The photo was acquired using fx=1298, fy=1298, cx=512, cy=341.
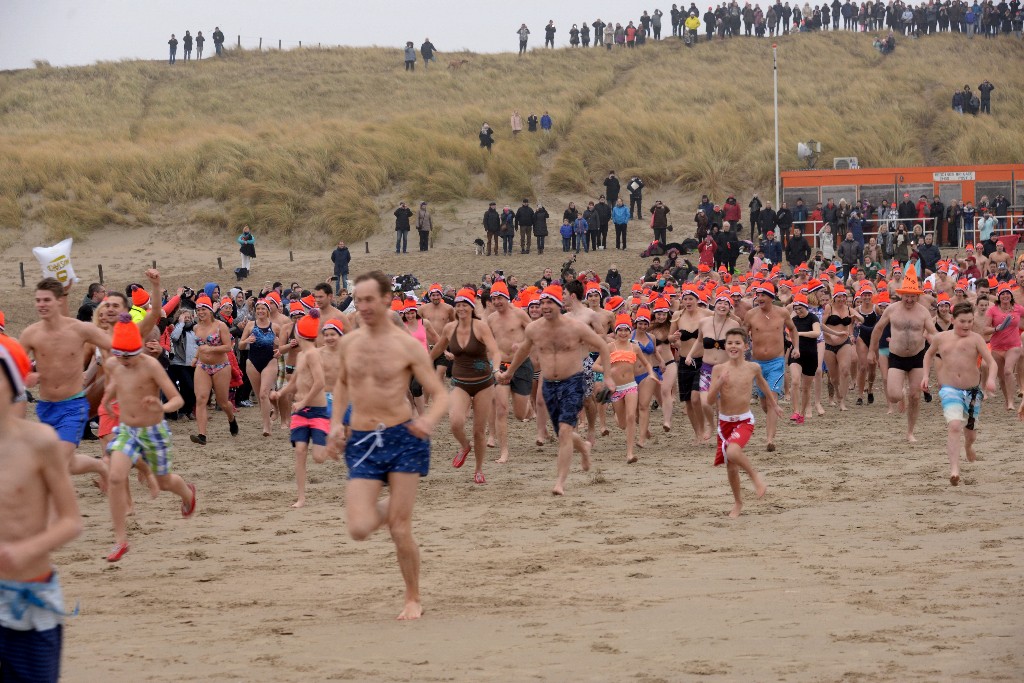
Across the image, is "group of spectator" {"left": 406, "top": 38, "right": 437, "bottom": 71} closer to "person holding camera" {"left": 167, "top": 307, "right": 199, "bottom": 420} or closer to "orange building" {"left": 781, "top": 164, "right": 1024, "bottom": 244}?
"orange building" {"left": 781, "top": 164, "right": 1024, "bottom": 244}

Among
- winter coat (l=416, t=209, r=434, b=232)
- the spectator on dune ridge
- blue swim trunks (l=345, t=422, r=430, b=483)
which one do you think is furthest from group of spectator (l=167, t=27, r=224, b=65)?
blue swim trunks (l=345, t=422, r=430, b=483)

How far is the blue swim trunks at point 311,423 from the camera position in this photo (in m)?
10.6

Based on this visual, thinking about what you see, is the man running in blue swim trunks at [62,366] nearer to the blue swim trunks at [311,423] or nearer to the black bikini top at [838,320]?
the blue swim trunks at [311,423]

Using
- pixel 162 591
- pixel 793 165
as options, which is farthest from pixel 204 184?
pixel 162 591

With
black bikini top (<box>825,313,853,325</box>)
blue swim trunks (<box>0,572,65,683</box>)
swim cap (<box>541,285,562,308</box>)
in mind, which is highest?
swim cap (<box>541,285,562,308</box>)

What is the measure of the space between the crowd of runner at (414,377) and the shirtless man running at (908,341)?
23mm

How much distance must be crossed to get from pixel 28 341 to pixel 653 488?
5287 mm

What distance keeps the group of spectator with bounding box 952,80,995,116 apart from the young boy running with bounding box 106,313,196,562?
4094cm

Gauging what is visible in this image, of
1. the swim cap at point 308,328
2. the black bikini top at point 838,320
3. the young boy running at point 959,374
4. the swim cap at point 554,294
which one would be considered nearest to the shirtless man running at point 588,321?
the swim cap at point 554,294

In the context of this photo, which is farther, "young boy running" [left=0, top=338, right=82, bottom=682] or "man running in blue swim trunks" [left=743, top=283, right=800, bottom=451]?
"man running in blue swim trunks" [left=743, top=283, right=800, bottom=451]

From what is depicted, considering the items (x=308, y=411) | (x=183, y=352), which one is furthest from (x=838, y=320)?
(x=308, y=411)

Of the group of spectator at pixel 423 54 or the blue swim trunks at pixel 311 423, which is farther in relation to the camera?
the group of spectator at pixel 423 54

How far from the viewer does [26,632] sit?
4109 millimetres

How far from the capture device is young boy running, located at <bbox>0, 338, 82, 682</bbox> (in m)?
4.07
